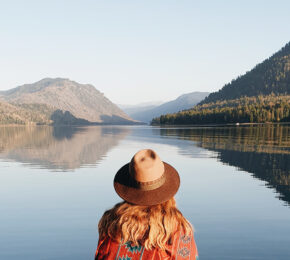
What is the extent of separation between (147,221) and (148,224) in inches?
2.0

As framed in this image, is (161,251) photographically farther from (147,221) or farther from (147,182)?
(147,182)

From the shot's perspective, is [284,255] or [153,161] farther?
[284,255]

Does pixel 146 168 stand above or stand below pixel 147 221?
above

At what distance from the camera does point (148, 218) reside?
5.00 meters

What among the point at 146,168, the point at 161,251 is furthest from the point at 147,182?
the point at 161,251

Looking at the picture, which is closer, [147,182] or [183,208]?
[147,182]

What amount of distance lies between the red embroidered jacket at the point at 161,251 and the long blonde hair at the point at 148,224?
73 millimetres

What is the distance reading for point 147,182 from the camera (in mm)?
5078

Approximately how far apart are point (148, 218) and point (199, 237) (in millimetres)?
13597

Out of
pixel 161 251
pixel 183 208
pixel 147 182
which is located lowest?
pixel 183 208

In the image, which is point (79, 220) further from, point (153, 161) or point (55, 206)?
point (153, 161)

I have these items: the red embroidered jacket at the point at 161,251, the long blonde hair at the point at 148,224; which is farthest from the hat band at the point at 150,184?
the red embroidered jacket at the point at 161,251

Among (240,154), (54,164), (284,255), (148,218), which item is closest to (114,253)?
(148,218)

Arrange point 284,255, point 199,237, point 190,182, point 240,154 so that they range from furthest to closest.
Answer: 1. point 240,154
2. point 190,182
3. point 199,237
4. point 284,255
